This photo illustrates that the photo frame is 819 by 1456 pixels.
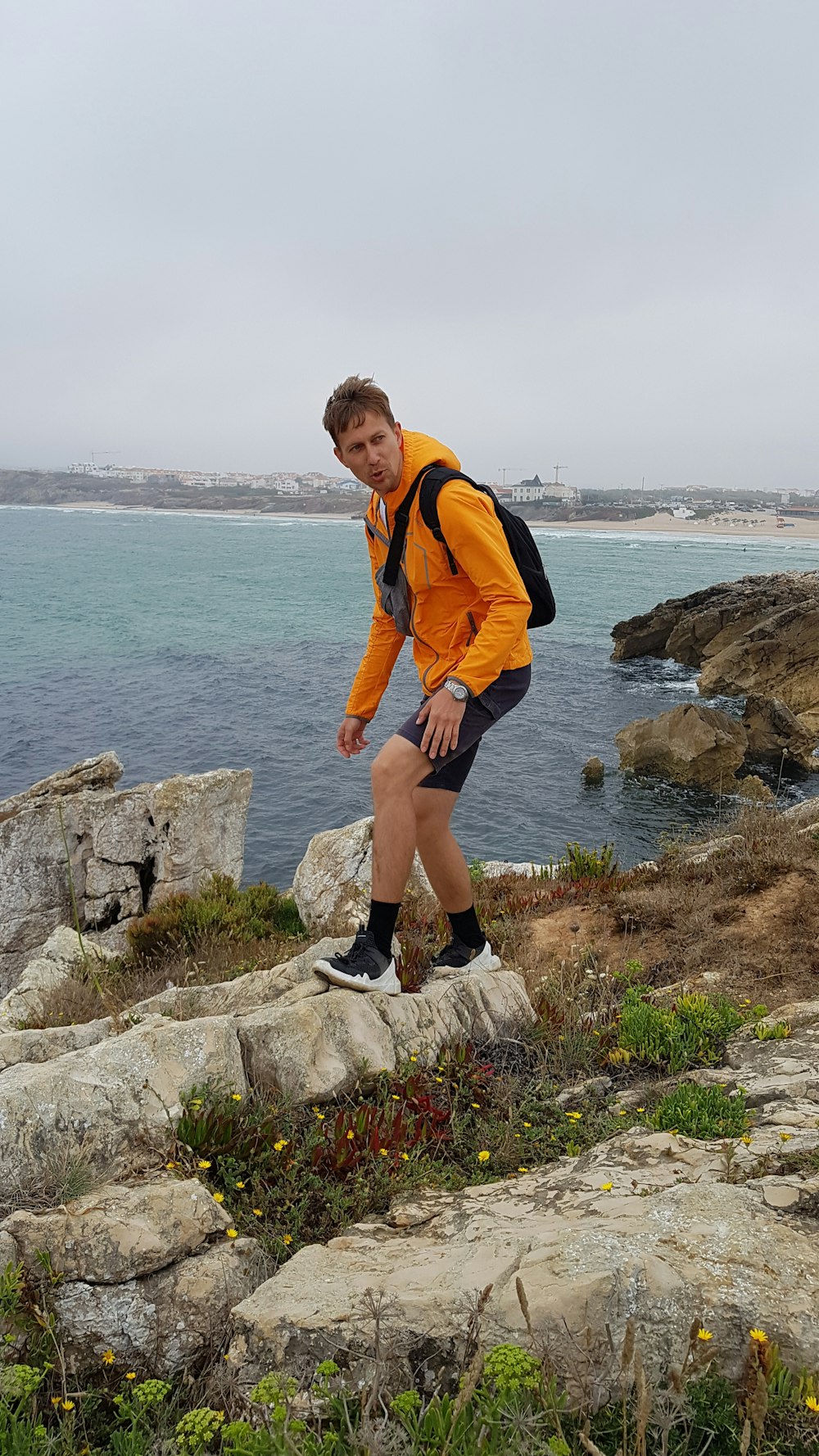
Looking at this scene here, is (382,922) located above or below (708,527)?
below

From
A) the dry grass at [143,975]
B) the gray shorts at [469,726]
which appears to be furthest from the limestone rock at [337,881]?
the gray shorts at [469,726]

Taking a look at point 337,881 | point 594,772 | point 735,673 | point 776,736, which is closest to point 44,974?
point 337,881

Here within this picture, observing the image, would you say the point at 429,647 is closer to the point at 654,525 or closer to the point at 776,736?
the point at 776,736

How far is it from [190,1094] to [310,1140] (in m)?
0.58

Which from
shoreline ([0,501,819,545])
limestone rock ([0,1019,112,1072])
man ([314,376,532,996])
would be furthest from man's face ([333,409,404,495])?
shoreline ([0,501,819,545])

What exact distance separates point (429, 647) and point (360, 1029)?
6.47 ft

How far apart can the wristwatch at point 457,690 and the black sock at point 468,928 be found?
156cm

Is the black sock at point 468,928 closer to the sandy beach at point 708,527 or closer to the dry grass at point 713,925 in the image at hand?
the dry grass at point 713,925

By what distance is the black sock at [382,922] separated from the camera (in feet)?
14.5

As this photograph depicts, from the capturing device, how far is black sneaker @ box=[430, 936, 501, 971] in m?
5.06

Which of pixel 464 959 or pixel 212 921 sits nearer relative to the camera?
pixel 464 959

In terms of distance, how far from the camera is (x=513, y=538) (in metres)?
4.19

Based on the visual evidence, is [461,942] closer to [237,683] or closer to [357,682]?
[357,682]

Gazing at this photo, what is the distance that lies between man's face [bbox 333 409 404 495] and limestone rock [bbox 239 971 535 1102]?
2622 millimetres
